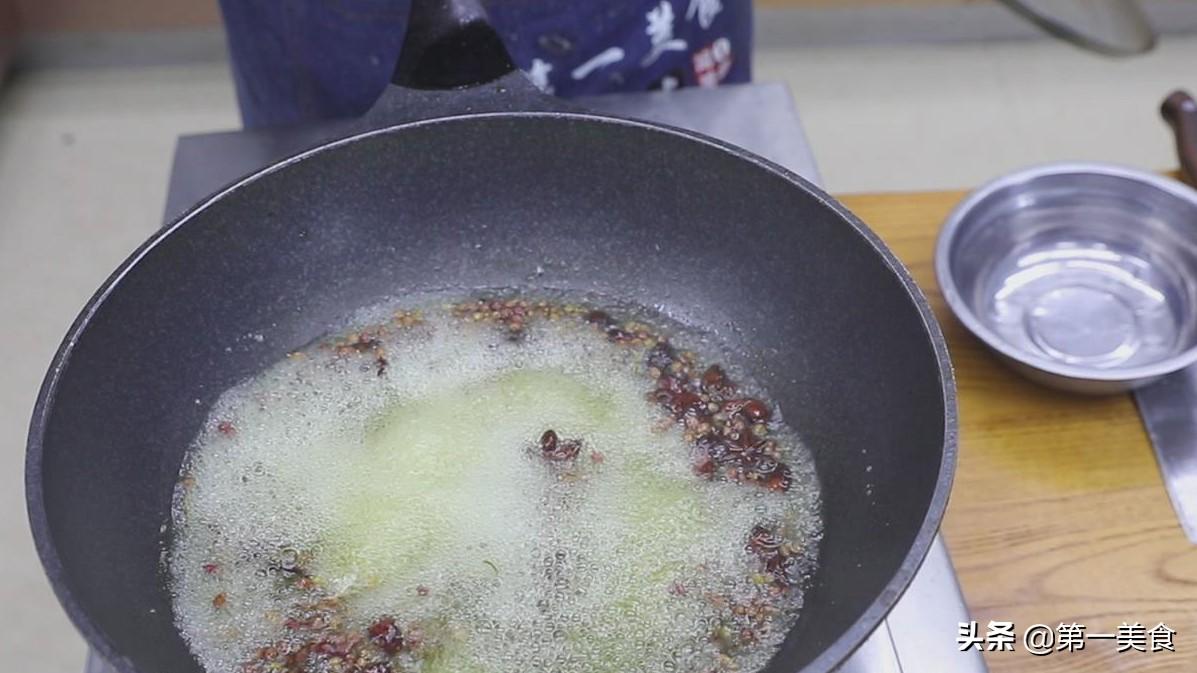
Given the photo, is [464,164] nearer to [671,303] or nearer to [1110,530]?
[671,303]

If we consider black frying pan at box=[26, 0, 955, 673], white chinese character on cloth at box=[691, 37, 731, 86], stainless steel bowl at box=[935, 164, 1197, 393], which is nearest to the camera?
black frying pan at box=[26, 0, 955, 673]

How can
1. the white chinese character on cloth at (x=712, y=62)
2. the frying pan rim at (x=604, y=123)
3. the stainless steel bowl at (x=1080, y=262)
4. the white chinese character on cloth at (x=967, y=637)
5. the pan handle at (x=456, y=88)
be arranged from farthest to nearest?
1. the white chinese character on cloth at (x=712, y=62)
2. the stainless steel bowl at (x=1080, y=262)
3. the pan handle at (x=456, y=88)
4. the white chinese character on cloth at (x=967, y=637)
5. the frying pan rim at (x=604, y=123)

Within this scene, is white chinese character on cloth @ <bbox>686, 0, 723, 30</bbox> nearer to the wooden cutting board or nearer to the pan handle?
the pan handle

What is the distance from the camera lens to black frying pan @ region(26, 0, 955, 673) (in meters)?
0.92

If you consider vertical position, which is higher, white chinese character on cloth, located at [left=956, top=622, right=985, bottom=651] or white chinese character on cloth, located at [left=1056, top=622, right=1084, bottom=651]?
white chinese character on cloth, located at [left=956, top=622, right=985, bottom=651]

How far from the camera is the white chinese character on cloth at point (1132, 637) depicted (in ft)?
3.50

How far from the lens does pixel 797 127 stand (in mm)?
1479

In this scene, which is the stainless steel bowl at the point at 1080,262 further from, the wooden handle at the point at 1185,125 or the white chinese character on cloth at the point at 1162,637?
the white chinese character on cloth at the point at 1162,637

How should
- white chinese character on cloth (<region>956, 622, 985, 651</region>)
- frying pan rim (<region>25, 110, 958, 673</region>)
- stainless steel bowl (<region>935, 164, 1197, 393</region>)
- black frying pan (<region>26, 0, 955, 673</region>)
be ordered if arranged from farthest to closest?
stainless steel bowl (<region>935, 164, 1197, 393</region>) → white chinese character on cloth (<region>956, 622, 985, 651</region>) → black frying pan (<region>26, 0, 955, 673</region>) → frying pan rim (<region>25, 110, 958, 673</region>)

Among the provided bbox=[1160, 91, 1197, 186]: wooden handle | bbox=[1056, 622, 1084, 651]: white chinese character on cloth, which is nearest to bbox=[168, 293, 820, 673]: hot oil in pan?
bbox=[1056, 622, 1084, 651]: white chinese character on cloth

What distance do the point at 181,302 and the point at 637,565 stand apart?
1.74 ft

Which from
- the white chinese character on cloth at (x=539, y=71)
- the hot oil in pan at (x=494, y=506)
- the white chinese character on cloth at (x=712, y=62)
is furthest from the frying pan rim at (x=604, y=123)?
the white chinese character on cloth at (x=712, y=62)

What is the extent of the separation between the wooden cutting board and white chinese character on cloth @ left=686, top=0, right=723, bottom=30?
534 mm

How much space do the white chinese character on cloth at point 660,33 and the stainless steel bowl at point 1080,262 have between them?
444 mm
